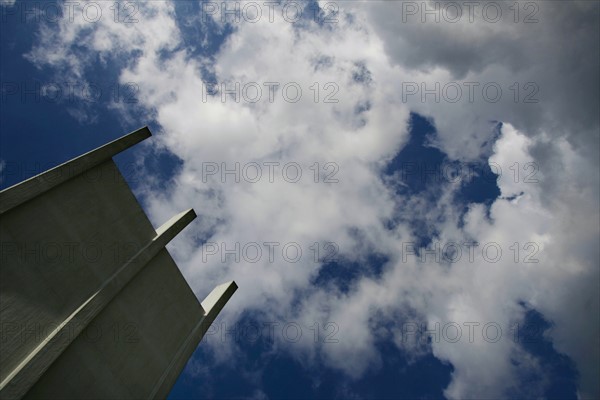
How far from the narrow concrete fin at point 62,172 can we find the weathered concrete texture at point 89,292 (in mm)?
33

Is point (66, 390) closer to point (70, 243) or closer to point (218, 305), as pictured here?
point (70, 243)

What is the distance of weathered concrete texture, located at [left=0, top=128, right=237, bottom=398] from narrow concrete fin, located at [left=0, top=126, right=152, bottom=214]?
33 millimetres

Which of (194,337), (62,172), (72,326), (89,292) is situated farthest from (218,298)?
(62,172)

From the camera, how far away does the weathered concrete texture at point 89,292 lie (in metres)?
8.87

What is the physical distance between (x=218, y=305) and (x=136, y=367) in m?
4.13

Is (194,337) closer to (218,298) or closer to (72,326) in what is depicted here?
(218,298)

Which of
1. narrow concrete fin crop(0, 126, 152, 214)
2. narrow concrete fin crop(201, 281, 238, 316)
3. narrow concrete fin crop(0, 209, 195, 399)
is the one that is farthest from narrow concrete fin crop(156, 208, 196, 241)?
narrow concrete fin crop(201, 281, 238, 316)

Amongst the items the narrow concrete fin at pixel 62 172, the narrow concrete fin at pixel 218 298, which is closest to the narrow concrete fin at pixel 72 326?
the narrow concrete fin at pixel 62 172

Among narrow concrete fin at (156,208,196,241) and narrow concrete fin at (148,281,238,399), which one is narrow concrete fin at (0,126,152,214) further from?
narrow concrete fin at (148,281,238,399)

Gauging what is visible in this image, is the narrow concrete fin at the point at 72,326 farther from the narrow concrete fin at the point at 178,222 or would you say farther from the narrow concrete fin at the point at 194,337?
the narrow concrete fin at the point at 194,337

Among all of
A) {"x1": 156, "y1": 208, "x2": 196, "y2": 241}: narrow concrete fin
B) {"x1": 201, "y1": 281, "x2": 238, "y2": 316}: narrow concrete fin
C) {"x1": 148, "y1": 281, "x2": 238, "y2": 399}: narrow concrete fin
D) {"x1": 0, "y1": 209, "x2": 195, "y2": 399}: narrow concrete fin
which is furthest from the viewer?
{"x1": 201, "y1": 281, "x2": 238, "y2": 316}: narrow concrete fin

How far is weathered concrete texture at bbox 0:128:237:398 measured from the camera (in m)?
8.87

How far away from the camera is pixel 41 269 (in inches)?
372

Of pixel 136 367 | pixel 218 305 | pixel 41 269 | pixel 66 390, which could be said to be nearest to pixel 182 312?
pixel 218 305
